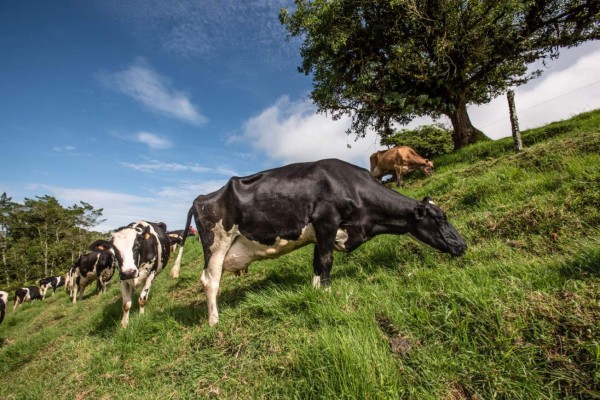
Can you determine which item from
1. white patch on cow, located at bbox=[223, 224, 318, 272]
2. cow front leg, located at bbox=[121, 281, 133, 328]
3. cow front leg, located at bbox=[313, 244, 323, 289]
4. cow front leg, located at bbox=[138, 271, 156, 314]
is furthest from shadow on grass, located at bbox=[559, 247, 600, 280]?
cow front leg, located at bbox=[138, 271, 156, 314]

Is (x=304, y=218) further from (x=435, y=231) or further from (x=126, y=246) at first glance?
(x=126, y=246)

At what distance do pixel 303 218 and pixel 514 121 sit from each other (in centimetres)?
917

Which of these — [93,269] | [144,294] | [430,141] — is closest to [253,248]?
[144,294]

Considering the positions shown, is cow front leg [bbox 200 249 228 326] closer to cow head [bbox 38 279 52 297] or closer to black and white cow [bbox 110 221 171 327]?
black and white cow [bbox 110 221 171 327]

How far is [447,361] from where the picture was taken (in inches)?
86.8

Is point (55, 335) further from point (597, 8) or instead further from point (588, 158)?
point (597, 8)

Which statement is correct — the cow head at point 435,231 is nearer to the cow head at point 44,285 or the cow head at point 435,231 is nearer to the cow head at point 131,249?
the cow head at point 131,249

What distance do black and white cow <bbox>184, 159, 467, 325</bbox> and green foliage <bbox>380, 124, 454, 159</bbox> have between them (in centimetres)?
1588

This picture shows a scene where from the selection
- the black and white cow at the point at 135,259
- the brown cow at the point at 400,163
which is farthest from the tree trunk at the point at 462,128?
the black and white cow at the point at 135,259

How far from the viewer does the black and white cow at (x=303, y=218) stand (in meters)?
4.20

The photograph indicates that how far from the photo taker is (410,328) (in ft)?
8.80

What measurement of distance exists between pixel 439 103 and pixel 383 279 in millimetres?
13228

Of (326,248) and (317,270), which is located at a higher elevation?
(326,248)

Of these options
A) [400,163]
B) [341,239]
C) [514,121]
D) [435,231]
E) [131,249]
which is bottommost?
[435,231]
